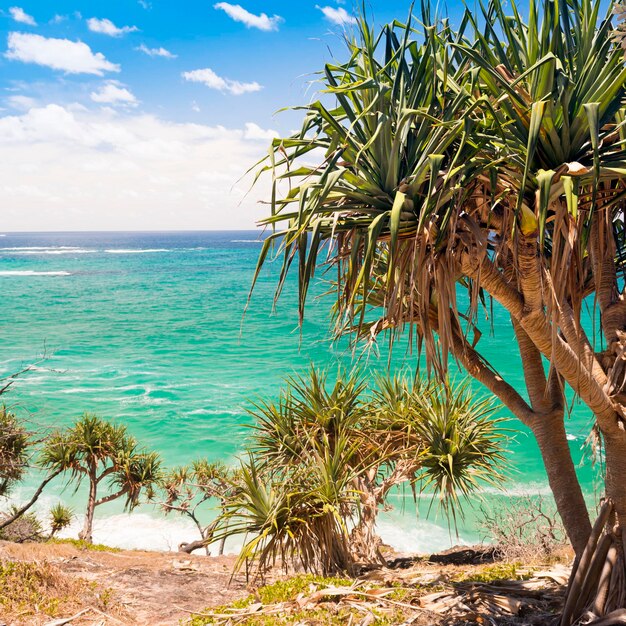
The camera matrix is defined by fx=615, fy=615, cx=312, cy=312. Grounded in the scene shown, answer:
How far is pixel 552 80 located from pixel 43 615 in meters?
6.18

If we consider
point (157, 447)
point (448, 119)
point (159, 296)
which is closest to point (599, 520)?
point (448, 119)

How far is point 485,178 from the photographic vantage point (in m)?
3.91

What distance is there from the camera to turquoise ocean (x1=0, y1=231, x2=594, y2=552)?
17031 mm

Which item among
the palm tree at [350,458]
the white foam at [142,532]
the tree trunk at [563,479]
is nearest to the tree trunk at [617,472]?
the tree trunk at [563,479]

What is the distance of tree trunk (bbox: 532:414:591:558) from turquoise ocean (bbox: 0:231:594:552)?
1.78 meters

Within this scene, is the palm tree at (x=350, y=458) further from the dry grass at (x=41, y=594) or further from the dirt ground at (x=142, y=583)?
the dry grass at (x=41, y=594)

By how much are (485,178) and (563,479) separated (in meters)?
2.74

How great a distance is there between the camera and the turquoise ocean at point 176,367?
Answer: 17031 millimetres

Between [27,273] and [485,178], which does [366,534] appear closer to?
[485,178]

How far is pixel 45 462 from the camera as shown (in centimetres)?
1252

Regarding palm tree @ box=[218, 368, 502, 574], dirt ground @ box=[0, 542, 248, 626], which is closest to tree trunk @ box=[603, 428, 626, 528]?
palm tree @ box=[218, 368, 502, 574]

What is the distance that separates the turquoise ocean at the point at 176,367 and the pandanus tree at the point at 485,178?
710mm

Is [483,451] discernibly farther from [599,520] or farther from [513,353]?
[513,353]

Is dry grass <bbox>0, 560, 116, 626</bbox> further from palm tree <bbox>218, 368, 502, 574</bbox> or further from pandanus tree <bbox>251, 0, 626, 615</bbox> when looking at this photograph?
pandanus tree <bbox>251, 0, 626, 615</bbox>
